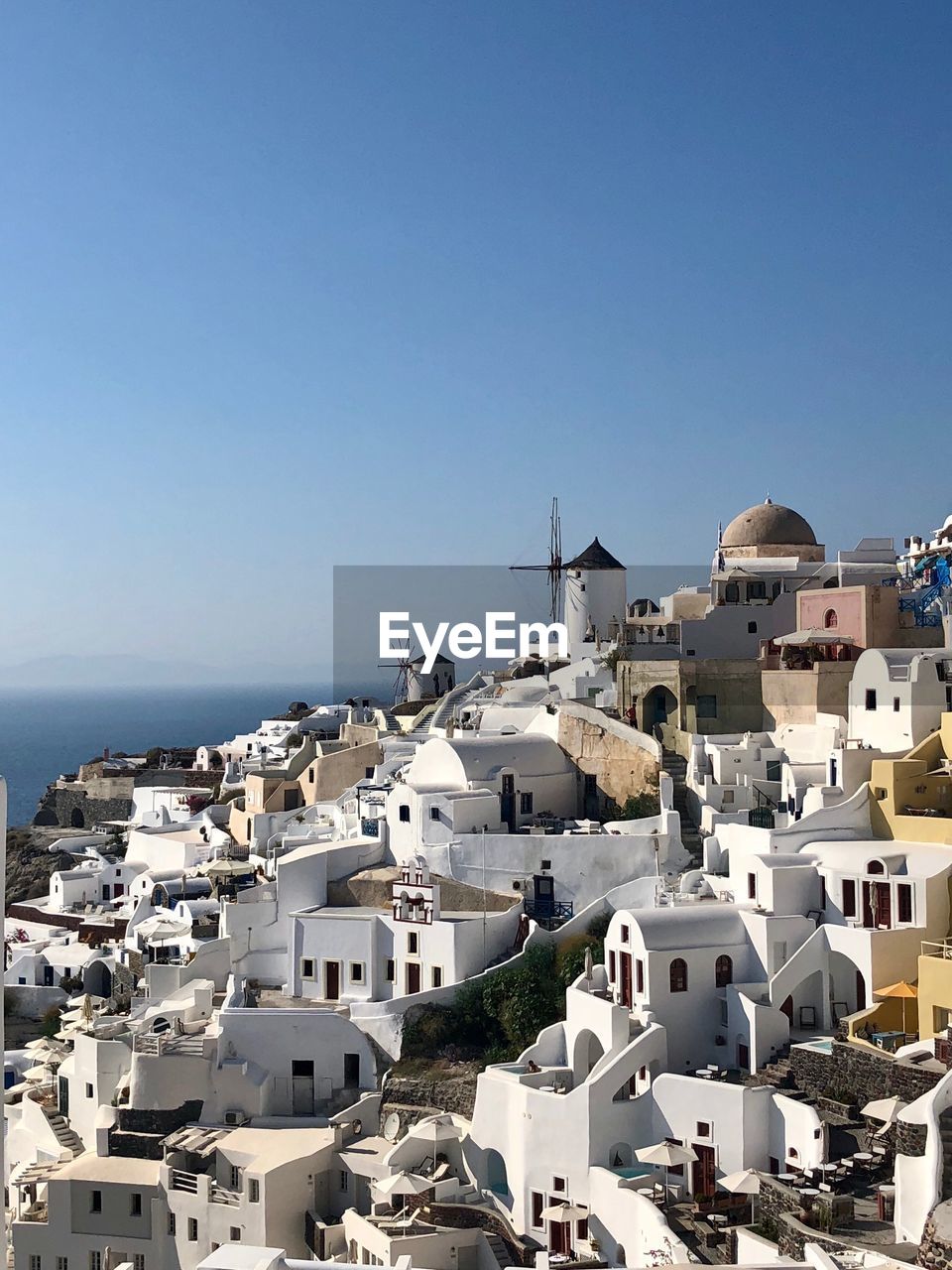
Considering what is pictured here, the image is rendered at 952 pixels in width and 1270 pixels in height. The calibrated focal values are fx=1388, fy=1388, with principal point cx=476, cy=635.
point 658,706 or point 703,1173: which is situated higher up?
point 658,706

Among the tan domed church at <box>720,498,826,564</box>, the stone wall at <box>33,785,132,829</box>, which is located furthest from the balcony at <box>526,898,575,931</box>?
the stone wall at <box>33,785,132,829</box>

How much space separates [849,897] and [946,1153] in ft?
23.2

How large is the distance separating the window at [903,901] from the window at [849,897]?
2.52 ft

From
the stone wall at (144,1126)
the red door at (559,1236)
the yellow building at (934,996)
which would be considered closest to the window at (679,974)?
the yellow building at (934,996)

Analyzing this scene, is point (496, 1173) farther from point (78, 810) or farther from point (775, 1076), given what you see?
point (78, 810)

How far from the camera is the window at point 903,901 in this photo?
21656 millimetres

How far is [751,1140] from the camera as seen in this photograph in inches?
755

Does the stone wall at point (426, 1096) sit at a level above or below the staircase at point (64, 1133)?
above

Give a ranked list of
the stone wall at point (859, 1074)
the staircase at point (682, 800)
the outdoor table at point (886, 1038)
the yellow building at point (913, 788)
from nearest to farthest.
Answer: the stone wall at point (859, 1074) → the outdoor table at point (886, 1038) → the yellow building at point (913, 788) → the staircase at point (682, 800)

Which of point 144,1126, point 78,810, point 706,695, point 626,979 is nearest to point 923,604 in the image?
point 706,695

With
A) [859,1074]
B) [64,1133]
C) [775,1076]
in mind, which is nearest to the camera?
[859,1074]

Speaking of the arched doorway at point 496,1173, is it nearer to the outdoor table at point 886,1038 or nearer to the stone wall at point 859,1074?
the stone wall at point 859,1074

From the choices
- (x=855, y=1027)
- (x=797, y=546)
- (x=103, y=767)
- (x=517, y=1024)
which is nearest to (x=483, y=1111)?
(x=517, y=1024)

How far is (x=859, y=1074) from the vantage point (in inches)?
754
